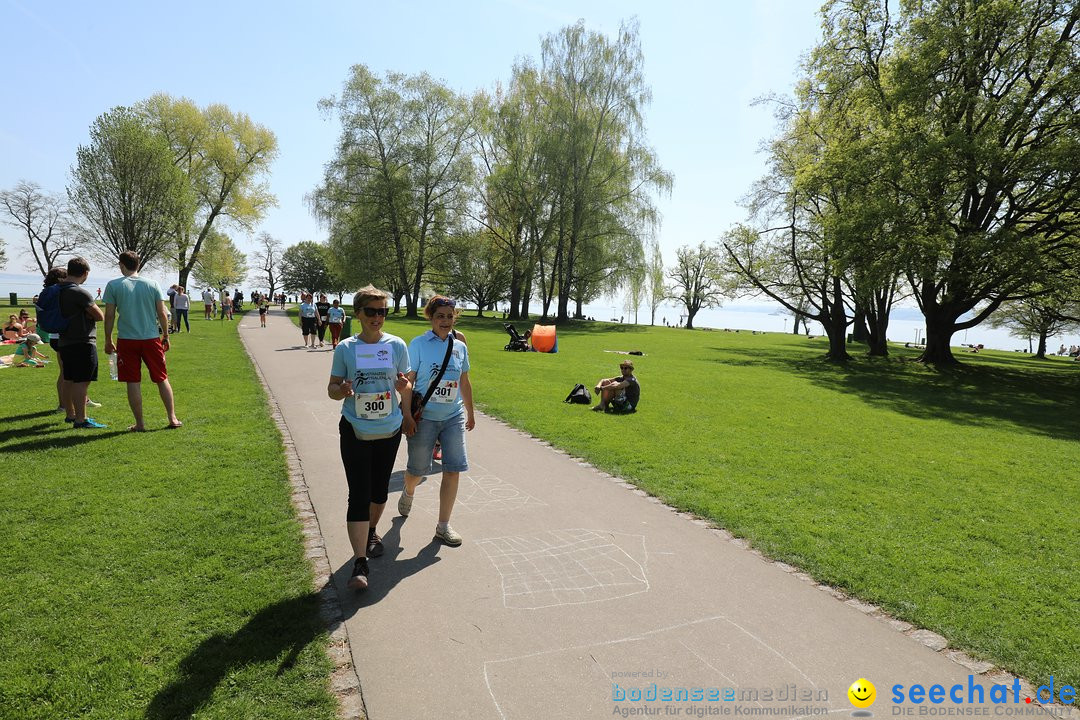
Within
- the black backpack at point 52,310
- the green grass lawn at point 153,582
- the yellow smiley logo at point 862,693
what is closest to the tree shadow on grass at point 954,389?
the yellow smiley logo at point 862,693

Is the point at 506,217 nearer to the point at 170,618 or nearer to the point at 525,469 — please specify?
the point at 525,469

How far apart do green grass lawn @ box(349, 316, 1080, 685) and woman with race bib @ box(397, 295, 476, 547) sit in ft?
7.94

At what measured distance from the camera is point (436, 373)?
4.32 m

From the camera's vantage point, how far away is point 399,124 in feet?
120

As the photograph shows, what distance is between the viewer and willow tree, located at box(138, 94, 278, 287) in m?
37.3

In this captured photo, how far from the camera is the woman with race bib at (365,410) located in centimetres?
368

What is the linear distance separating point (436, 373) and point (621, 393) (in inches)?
263

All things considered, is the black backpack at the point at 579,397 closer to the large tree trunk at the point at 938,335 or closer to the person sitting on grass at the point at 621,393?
the person sitting on grass at the point at 621,393

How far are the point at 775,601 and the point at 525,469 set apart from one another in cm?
340

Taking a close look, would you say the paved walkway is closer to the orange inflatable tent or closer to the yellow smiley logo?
the yellow smiley logo

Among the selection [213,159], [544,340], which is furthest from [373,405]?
[213,159]

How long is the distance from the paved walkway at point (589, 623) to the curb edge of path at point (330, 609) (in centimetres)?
6

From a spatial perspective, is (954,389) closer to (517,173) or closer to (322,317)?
(322,317)

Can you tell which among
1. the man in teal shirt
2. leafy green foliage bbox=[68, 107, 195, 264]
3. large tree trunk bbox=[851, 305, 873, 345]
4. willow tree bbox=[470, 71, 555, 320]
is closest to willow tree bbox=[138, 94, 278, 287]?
leafy green foliage bbox=[68, 107, 195, 264]
